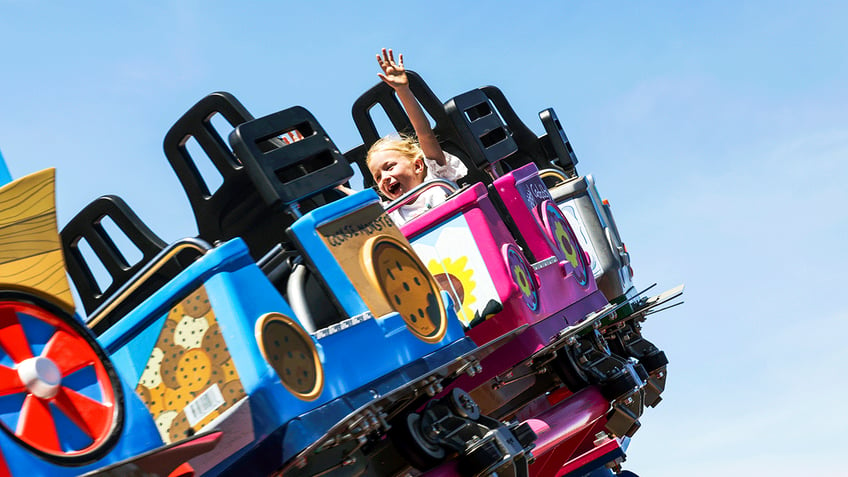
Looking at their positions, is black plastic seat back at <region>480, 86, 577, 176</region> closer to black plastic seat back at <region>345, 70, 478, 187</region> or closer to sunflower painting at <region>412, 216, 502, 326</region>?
black plastic seat back at <region>345, 70, 478, 187</region>

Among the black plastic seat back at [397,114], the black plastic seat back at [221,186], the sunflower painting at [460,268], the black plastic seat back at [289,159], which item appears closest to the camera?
the black plastic seat back at [289,159]

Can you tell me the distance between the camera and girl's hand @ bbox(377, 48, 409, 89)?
5020 millimetres

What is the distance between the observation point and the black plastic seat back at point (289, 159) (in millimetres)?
3471

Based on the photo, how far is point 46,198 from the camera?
248 centimetres

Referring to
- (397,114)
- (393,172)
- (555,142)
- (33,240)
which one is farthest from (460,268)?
(555,142)

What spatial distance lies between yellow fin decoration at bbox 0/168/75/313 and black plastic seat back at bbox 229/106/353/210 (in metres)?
1.01

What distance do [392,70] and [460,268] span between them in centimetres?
122

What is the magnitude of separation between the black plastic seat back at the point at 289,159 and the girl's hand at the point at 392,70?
135cm

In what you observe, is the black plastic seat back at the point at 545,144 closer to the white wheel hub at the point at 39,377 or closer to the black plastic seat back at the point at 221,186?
the black plastic seat back at the point at 221,186

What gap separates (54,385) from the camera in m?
2.33

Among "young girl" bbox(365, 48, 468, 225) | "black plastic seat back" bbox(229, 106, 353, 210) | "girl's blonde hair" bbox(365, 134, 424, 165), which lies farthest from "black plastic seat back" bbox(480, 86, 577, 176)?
"black plastic seat back" bbox(229, 106, 353, 210)

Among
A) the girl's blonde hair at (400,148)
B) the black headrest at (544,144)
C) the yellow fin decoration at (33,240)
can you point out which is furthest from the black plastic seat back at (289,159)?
the black headrest at (544,144)

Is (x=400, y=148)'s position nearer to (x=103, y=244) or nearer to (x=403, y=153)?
(x=403, y=153)

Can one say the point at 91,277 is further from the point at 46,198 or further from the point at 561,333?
the point at 46,198
